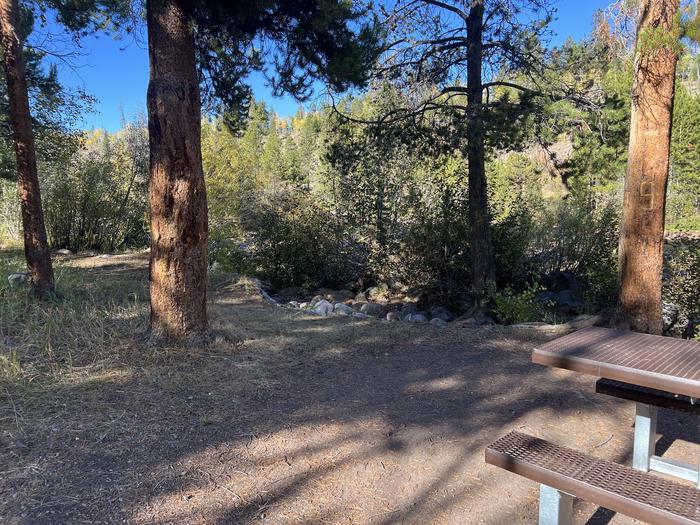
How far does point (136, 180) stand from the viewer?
14.9 m

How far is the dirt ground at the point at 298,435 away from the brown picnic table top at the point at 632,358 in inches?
27.6

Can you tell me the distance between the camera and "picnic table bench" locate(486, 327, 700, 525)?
1.68m

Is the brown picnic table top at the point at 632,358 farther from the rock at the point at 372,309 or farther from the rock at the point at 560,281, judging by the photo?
the rock at the point at 560,281

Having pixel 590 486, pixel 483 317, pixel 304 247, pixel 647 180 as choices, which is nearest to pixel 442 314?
pixel 483 317

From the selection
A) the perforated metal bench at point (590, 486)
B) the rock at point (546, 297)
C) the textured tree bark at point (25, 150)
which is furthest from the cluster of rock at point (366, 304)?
the perforated metal bench at point (590, 486)

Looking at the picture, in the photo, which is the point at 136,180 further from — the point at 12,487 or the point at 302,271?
the point at 12,487

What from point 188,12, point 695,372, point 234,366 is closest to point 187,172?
point 188,12

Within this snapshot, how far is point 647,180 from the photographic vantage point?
3990 millimetres

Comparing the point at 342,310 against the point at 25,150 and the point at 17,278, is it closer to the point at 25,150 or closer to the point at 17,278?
the point at 25,150

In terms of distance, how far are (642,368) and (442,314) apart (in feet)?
21.4

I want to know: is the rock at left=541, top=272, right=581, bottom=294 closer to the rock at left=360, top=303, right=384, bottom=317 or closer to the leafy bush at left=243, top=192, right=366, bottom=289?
the rock at left=360, top=303, right=384, bottom=317

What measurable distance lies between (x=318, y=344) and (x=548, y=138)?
4.40 meters

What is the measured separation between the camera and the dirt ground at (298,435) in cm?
227

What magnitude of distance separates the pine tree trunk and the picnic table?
4.69 m
